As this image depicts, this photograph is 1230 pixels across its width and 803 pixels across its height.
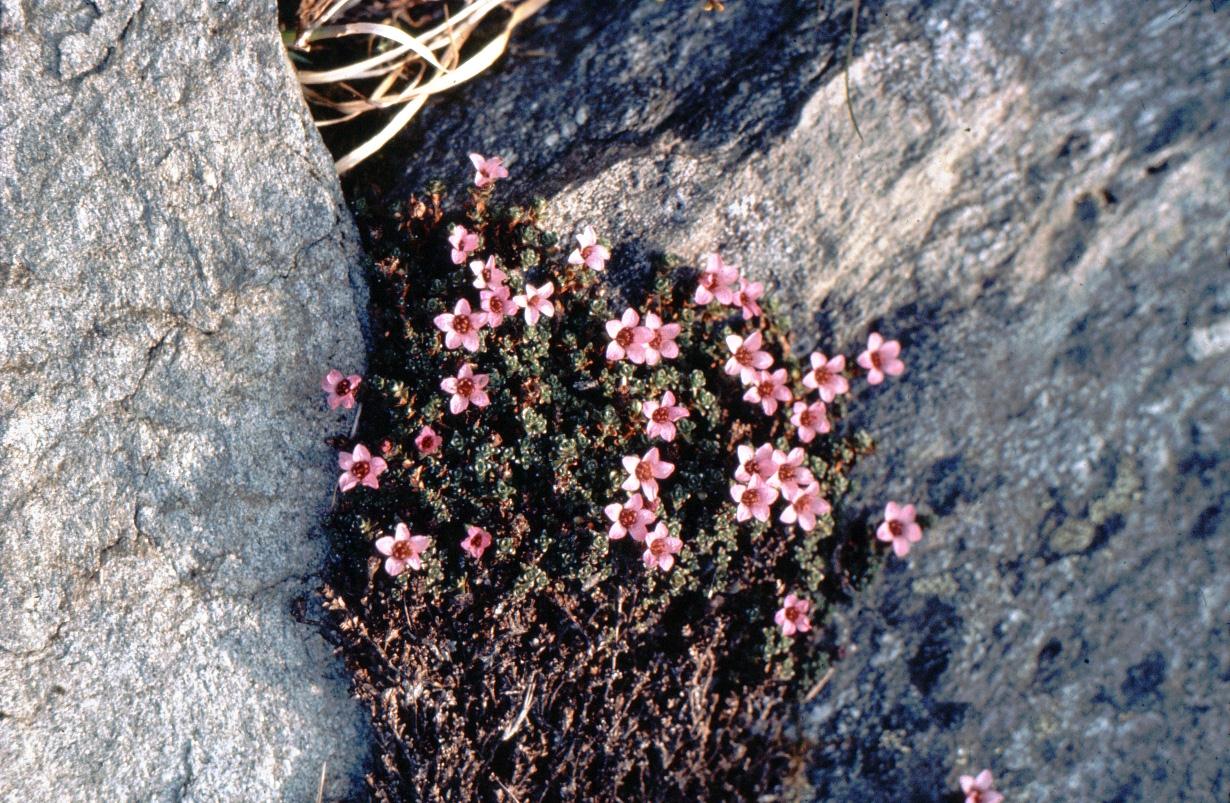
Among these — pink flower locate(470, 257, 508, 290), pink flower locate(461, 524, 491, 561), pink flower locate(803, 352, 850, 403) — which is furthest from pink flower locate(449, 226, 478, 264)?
pink flower locate(803, 352, 850, 403)

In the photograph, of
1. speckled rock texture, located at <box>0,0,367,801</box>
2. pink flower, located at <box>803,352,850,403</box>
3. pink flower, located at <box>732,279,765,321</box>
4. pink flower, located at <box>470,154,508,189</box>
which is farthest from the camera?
pink flower, located at <box>803,352,850,403</box>

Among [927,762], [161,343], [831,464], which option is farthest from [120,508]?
[927,762]

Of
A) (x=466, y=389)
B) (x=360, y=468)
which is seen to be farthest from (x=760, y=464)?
(x=360, y=468)

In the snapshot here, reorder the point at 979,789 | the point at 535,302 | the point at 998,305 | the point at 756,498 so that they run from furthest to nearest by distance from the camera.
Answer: the point at 998,305, the point at 979,789, the point at 756,498, the point at 535,302

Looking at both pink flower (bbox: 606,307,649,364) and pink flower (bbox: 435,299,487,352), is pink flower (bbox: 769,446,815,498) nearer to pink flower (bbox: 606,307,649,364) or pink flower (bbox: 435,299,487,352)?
pink flower (bbox: 606,307,649,364)

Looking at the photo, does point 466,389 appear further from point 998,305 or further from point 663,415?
point 998,305

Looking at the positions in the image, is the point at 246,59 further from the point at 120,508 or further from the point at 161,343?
the point at 120,508
